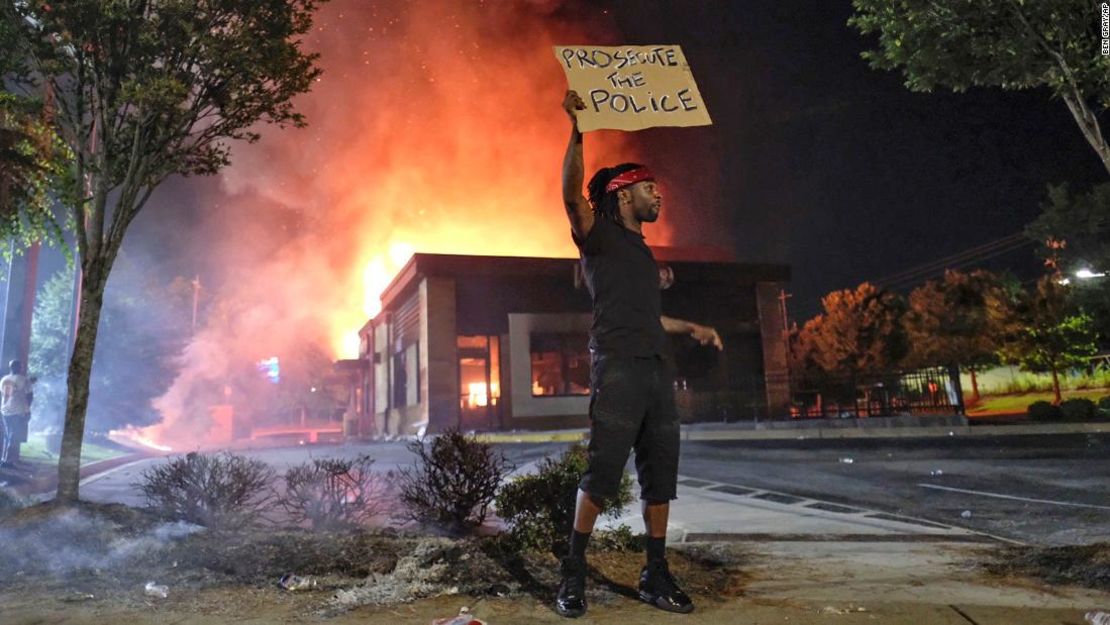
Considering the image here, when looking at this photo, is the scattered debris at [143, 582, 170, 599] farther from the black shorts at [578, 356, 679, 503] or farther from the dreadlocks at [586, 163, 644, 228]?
the dreadlocks at [586, 163, 644, 228]

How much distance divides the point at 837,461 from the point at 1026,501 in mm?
4769

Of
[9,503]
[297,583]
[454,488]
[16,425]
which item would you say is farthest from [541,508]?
[16,425]

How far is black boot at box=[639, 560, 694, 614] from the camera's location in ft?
9.69

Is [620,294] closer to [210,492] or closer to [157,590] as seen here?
[157,590]

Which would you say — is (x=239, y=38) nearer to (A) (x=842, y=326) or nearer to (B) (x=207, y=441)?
(A) (x=842, y=326)

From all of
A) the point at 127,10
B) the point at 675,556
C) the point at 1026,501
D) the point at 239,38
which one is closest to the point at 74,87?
the point at 127,10

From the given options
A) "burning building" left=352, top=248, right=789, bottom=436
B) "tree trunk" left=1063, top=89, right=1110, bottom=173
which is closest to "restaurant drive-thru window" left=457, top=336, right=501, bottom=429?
"burning building" left=352, top=248, right=789, bottom=436

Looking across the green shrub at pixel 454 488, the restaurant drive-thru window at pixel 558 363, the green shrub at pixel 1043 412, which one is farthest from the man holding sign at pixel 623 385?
the restaurant drive-thru window at pixel 558 363

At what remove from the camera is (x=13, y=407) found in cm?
1149

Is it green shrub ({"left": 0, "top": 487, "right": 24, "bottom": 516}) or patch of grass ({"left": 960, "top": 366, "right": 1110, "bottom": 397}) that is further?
patch of grass ({"left": 960, "top": 366, "right": 1110, "bottom": 397})

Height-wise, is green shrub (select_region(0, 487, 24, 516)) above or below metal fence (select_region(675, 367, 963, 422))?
below

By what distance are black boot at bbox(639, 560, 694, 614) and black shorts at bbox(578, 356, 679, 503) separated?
32 cm

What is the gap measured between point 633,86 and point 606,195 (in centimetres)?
63

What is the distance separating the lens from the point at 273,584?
11.5 ft
